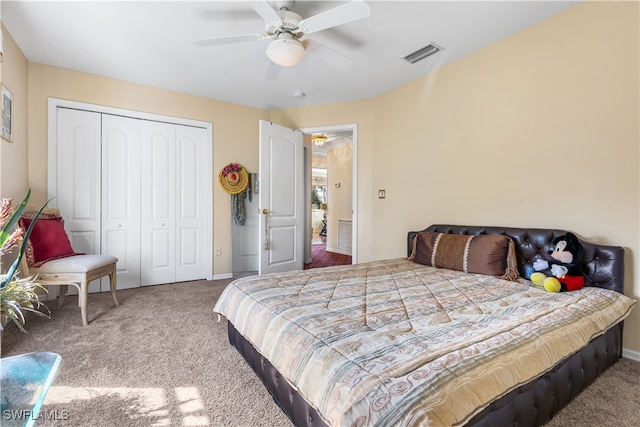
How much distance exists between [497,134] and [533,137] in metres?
0.30

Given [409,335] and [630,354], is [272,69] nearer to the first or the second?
[409,335]

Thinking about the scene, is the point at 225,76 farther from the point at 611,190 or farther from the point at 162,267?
the point at 611,190

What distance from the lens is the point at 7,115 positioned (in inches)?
99.0

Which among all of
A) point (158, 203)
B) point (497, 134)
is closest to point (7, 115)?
point (158, 203)

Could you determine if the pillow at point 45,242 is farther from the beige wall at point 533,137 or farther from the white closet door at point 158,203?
the beige wall at point 533,137

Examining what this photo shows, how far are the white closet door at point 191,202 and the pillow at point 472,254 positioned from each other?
2889 mm

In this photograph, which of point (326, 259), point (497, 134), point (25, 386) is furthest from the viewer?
point (326, 259)

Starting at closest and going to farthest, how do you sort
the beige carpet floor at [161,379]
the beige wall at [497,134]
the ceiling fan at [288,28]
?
the beige carpet floor at [161,379]
the ceiling fan at [288,28]
the beige wall at [497,134]

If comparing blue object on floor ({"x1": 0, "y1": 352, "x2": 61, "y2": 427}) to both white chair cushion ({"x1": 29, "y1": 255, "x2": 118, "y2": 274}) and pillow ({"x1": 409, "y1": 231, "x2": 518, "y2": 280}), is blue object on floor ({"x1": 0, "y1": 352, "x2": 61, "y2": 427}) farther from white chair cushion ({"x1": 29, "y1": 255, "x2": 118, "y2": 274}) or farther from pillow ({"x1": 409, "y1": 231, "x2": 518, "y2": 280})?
pillow ({"x1": 409, "y1": 231, "x2": 518, "y2": 280})

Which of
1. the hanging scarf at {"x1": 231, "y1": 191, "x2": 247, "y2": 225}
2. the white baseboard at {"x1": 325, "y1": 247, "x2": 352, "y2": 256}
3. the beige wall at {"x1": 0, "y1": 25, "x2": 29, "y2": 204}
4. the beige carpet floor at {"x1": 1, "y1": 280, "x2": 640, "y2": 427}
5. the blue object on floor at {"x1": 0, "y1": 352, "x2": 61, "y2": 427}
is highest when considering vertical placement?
the beige wall at {"x1": 0, "y1": 25, "x2": 29, "y2": 204}

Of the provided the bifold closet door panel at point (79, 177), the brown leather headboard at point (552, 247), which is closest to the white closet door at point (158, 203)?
the bifold closet door panel at point (79, 177)

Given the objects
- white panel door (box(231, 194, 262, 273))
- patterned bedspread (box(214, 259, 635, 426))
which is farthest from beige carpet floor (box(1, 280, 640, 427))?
white panel door (box(231, 194, 262, 273))

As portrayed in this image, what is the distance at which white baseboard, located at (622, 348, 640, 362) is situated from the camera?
1.93m

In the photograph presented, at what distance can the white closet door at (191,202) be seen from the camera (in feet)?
12.8
